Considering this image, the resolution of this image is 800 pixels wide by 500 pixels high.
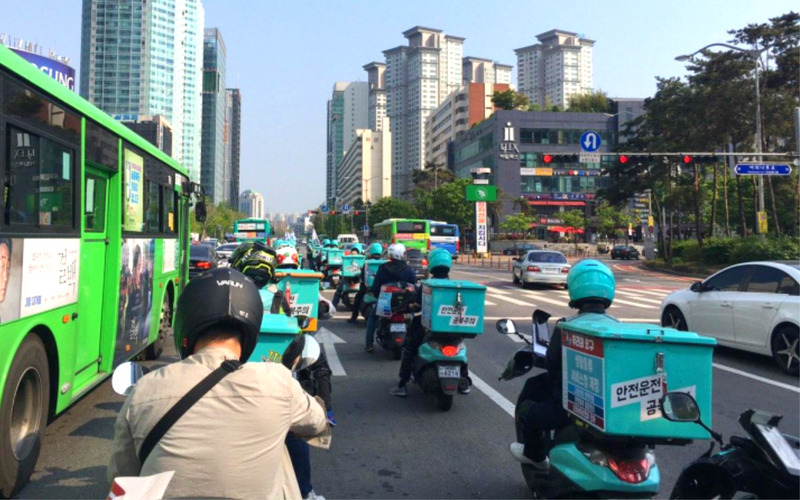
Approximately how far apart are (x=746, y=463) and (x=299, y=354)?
2242 millimetres

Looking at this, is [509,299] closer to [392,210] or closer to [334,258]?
[334,258]

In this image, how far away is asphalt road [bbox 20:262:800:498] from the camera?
466cm

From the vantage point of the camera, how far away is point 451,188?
73750 millimetres

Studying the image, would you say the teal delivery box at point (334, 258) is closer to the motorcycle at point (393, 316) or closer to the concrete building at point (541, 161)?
the motorcycle at point (393, 316)

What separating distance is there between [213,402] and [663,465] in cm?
442

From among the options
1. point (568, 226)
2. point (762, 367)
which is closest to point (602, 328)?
point (762, 367)

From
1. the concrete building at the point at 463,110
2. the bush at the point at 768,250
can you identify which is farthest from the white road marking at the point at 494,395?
the concrete building at the point at 463,110

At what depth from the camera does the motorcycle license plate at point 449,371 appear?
21.3 feet

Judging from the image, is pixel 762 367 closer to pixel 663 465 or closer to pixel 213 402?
pixel 663 465

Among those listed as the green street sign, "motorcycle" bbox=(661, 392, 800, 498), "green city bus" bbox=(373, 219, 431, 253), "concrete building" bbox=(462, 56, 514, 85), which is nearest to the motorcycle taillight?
"motorcycle" bbox=(661, 392, 800, 498)

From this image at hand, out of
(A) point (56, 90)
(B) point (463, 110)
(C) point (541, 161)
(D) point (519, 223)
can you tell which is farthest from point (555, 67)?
(A) point (56, 90)

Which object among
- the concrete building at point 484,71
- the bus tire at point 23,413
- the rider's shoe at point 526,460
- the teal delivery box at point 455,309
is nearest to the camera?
the rider's shoe at point 526,460

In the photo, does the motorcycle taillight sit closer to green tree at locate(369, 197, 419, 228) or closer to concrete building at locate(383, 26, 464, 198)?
green tree at locate(369, 197, 419, 228)

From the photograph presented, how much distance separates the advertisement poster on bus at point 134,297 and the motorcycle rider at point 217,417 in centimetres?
477
